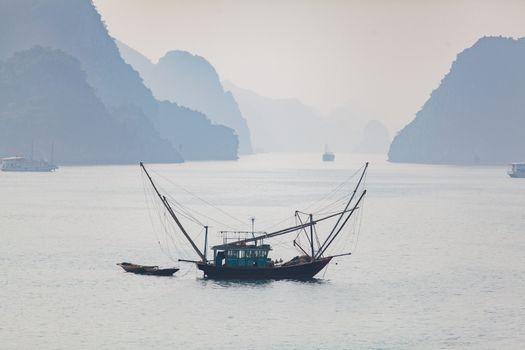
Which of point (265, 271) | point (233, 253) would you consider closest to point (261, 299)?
point (265, 271)

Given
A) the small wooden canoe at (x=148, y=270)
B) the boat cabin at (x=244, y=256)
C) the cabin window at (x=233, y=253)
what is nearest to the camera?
the boat cabin at (x=244, y=256)

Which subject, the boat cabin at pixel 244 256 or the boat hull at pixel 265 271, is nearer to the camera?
the boat cabin at pixel 244 256

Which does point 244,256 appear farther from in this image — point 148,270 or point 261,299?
point 148,270

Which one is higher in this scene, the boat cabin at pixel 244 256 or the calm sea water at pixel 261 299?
the boat cabin at pixel 244 256

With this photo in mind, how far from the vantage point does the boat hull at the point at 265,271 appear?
276ft

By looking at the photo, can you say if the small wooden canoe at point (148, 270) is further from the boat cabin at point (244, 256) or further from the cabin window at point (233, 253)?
the cabin window at point (233, 253)

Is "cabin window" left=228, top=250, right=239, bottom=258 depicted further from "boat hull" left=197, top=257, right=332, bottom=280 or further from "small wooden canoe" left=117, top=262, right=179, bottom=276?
"small wooden canoe" left=117, top=262, right=179, bottom=276

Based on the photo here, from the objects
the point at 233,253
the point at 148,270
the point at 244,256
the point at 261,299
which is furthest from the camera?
the point at 148,270

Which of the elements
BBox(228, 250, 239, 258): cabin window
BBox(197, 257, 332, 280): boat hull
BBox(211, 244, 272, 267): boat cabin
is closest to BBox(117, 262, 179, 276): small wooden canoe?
BBox(197, 257, 332, 280): boat hull

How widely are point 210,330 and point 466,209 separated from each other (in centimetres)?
13339

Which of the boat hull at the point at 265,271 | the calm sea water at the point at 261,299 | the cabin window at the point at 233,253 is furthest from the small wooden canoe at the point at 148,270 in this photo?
the cabin window at the point at 233,253

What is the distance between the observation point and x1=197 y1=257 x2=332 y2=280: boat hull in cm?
8419

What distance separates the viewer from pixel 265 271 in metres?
84.3

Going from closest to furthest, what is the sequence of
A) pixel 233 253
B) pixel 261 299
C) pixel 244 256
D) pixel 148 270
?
pixel 261 299
pixel 244 256
pixel 233 253
pixel 148 270
